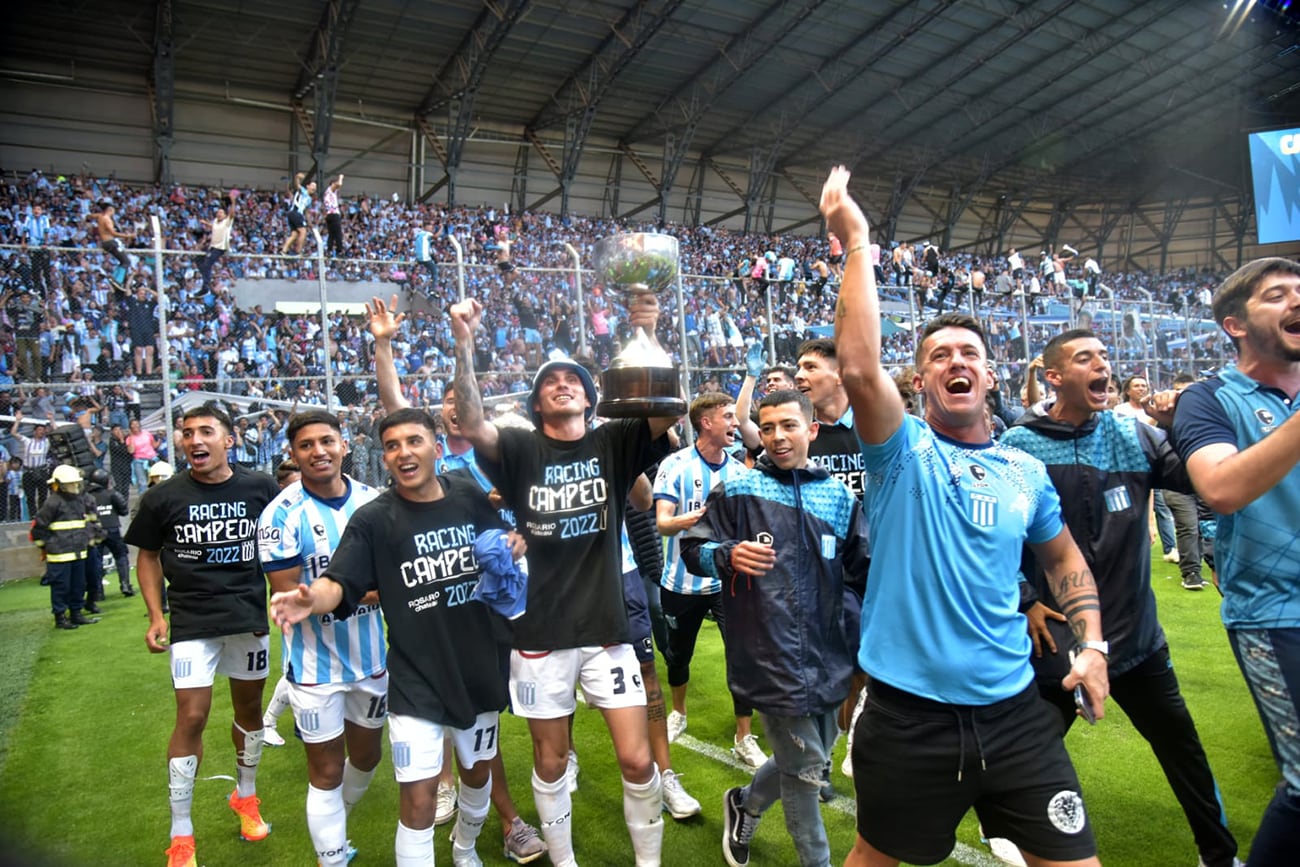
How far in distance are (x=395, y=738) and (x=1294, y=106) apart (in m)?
46.9

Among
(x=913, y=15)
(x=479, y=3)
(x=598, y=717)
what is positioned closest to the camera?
(x=598, y=717)

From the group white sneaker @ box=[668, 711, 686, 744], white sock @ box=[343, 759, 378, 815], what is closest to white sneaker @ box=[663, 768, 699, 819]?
white sneaker @ box=[668, 711, 686, 744]

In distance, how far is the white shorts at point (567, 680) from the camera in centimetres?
330

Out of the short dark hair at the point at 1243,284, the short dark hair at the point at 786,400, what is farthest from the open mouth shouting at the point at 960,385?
the short dark hair at the point at 786,400

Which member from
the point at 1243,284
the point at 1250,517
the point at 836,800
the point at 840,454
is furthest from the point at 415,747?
the point at 1243,284

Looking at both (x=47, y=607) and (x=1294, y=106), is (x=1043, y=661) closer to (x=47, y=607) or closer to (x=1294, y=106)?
(x=47, y=607)

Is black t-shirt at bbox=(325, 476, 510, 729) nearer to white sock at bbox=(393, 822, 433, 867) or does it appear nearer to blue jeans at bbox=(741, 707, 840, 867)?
white sock at bbox=(393, 822, 433, 867)

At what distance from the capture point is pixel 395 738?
318 centimetres

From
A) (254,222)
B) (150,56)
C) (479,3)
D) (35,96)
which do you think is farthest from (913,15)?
(35,96)

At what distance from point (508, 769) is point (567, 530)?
2391mm

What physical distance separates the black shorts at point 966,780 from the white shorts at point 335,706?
216 centimetres

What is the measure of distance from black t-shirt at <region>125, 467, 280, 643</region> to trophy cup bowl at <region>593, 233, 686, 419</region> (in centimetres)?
235

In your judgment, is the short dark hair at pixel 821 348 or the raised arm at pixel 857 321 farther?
the short dark hair at pixel 821 348

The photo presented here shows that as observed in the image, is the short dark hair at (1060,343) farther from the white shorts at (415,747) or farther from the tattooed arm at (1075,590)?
the white shorts at (415,747)
